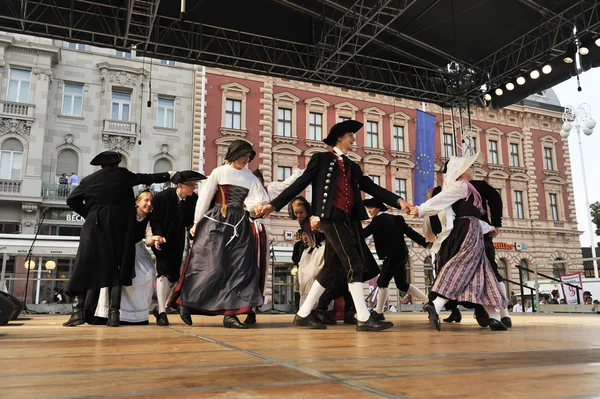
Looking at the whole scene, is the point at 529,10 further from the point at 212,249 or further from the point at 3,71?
the point at 3,71

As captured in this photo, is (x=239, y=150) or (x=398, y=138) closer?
(x=239, y=150)

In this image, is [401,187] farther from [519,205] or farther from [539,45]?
[539,45]

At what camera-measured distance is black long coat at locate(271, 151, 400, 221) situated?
4.37 metres

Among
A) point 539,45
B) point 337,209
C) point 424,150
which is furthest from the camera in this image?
point 424,150

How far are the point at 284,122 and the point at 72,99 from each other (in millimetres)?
10105

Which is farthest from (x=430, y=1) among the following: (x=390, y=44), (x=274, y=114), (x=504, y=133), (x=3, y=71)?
(x=504, y=133)

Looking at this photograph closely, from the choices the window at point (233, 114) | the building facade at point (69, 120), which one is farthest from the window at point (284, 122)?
the building facade at point (69, 120)

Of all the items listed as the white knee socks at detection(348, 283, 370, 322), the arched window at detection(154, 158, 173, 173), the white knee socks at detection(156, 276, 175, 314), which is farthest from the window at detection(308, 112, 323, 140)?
the white knee socks at detection(348, 283, 370, 322)

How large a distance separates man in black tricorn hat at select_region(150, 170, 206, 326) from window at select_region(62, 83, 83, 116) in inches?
731

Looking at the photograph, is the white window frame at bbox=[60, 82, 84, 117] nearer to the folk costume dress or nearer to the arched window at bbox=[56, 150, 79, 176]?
the arched window at bbox=[56, 150, 79, 176]

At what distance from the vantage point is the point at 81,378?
1.57m

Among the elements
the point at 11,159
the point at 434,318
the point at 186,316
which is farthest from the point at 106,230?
the point at 11,159

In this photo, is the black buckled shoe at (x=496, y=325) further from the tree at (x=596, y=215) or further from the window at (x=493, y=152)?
the tree at (x=596, y=215)

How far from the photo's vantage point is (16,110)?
20.5 meters
